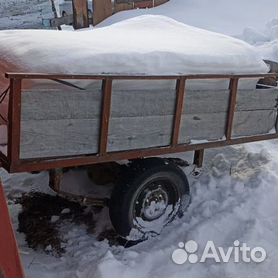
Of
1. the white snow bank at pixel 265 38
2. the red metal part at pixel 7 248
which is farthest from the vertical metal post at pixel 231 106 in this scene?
the white snow bank at pixel 265 38

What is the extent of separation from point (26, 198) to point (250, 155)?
2.50 meters

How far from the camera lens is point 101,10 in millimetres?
12250

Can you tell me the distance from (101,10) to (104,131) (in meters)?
9.39

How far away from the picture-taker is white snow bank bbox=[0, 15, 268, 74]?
3395mm

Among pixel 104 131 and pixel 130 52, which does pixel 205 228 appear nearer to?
pixel 104 131

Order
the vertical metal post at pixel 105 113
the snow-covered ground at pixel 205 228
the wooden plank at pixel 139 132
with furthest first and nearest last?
the snow-covered ground at pixel 205 228 → the wooden plank at pixel 139 132 → the vertical metal post at pixel 105 113

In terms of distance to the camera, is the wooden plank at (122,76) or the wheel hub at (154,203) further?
the wheel hub at (154,203)

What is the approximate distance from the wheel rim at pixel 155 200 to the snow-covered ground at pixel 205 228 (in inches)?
7.5

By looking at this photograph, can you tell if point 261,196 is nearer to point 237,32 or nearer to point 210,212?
point 210,212

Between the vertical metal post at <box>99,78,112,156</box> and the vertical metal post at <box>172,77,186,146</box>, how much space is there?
23.3 inches

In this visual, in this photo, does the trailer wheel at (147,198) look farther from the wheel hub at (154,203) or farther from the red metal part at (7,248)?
the red metal part at (7,248)

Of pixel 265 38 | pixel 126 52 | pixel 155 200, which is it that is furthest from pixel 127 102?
pixel 265 38

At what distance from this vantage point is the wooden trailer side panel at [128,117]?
3178 millimetres

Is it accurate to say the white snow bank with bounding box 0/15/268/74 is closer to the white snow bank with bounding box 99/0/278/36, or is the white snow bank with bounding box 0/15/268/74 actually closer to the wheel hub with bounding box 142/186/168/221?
the wheel hub with bounding box 142/186/168/221
